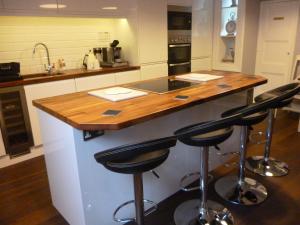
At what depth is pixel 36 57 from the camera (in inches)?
130

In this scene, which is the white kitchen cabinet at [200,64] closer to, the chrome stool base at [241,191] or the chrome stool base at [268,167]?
the chrome stool base at [268,167]

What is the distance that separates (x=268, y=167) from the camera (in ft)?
8.48

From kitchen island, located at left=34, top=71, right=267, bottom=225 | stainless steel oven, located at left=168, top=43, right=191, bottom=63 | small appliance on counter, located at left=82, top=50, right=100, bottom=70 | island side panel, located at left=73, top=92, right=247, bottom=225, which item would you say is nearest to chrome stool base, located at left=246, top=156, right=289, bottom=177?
island side panel, located at left=73, top=92, right=247, bottom=225

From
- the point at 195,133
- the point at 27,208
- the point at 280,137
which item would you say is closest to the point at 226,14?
the point at 280,137

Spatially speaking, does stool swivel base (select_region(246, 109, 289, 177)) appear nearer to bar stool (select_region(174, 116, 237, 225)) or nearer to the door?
bar stool (select_region(174, 116, 237, 225))

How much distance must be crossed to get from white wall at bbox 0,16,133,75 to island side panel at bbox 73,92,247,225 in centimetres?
214

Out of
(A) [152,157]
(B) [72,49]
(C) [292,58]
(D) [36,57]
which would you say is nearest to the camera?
(A) [152,157]

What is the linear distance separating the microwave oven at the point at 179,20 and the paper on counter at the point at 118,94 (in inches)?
93.9

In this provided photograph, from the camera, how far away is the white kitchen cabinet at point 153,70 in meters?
3.79

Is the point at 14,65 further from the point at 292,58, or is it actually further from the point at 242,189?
the point at 292,58

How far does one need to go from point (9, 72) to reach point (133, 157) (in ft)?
7.01

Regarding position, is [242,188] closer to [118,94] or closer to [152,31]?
[118,94]

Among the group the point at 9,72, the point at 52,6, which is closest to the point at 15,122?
the point at 9,72

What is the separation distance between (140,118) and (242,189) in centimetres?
139
